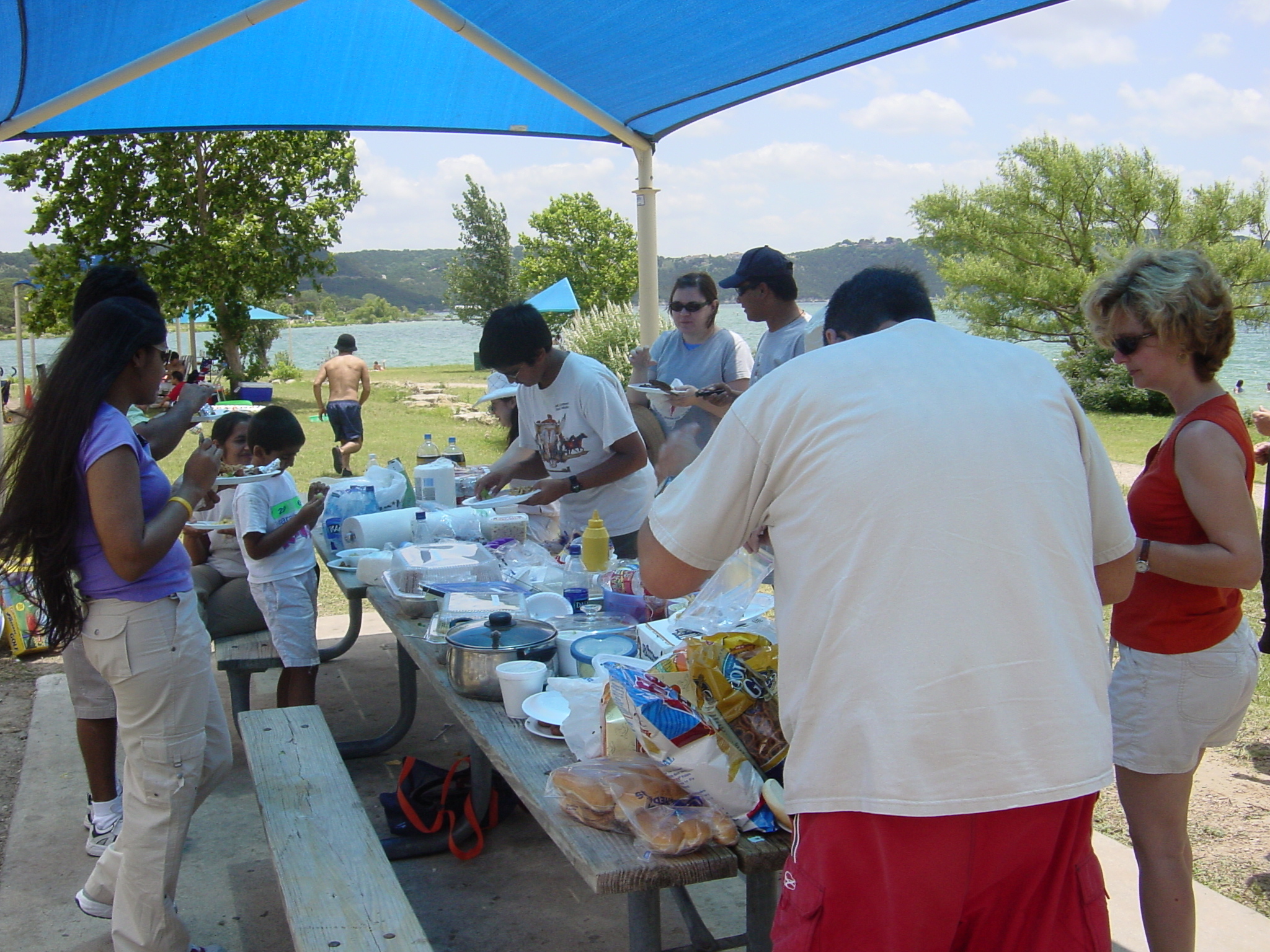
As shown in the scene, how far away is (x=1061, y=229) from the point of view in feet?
73.4

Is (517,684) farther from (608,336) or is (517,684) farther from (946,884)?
(608,336)

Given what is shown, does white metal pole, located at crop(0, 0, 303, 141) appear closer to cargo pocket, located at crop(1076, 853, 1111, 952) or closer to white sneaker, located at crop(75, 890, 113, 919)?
white sneaker, located at crop(75, 890, 113, 919)

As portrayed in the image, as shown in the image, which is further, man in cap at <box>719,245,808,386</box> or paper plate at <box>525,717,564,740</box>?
man in cap at <box>719,245,808,386</box>

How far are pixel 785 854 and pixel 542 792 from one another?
490 mm

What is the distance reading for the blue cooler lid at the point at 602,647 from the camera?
2.35 meters

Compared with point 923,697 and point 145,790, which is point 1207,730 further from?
point 145,790

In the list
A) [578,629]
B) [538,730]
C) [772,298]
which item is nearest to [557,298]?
[772,298]

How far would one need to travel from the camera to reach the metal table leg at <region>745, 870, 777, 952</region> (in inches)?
76.1

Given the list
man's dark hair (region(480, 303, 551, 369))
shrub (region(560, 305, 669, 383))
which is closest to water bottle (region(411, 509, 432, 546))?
man's dark hair (region(480, 303, 551, 369))

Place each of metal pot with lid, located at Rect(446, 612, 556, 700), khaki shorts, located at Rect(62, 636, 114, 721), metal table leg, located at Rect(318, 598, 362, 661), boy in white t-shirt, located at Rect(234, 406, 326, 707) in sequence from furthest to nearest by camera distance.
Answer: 1. metal table leg, located at Rect(318, 598, 362, 661)
2. boy in white t-shirt, located at Rect(234, 406, 326, 707)
3. khaki shorts, located at Rect(62, 636, 114, 721)
4. metal pot with lid, located at Rect(446, 612, 556, 700)

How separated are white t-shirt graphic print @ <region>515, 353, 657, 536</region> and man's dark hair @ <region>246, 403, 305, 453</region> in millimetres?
966

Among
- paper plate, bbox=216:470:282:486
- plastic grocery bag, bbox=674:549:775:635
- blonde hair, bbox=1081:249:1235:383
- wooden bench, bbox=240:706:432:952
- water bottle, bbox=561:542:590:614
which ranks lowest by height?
wooden bench, bbox=240:706:432:952

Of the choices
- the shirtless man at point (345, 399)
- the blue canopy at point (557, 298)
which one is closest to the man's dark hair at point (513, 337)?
the shirtless man at point (345, 399)

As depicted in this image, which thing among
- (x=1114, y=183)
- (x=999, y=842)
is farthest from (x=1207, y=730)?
(x=1114, y=183)
